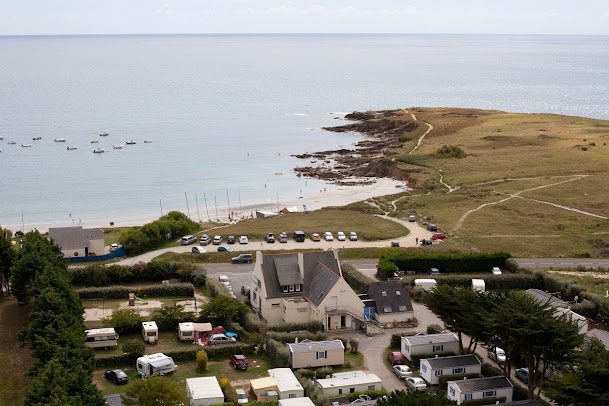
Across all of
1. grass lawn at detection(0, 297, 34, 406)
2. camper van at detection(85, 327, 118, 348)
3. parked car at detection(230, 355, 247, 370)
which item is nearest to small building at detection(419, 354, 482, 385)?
parked car at detection(230, 355, 247, 370)

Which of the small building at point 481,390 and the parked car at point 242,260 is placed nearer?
the small building at point 481,390

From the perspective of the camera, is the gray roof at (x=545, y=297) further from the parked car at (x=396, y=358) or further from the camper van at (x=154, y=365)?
the camper van at (x=154, y=365)


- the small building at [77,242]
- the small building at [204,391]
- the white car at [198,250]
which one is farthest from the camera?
the white car at [198,250]

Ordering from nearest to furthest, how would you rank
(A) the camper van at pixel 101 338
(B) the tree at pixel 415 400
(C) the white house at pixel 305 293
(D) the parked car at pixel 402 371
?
(B) the tree at pixel 415 400
(D) the parked car at pixel 402 371
(A) the camper van at pixel 101 338
(C) the white house at pixel 305 293

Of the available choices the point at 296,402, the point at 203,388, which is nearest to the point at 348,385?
the point at 296,402

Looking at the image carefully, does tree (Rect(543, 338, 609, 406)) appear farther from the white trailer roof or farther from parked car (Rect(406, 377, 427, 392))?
the white trailer roof

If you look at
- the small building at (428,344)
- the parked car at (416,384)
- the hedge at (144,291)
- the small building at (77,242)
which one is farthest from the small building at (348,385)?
the small building at (77,242)

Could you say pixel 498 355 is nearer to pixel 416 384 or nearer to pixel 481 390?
pixel 481 390
